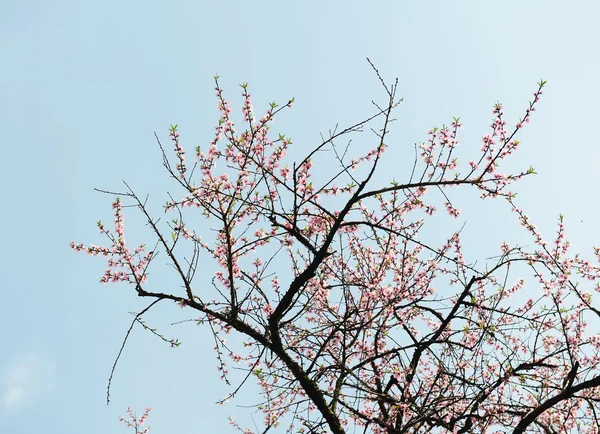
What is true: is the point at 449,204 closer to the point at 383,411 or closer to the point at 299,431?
the point at 383,411

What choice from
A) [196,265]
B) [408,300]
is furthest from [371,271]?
[196,265]

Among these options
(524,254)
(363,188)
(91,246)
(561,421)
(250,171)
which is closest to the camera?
(363,188)

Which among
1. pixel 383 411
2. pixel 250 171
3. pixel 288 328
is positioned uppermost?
pixel 250 171

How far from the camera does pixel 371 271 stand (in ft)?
25.6

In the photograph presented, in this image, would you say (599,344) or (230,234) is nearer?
(230,234)

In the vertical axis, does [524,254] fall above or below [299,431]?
above

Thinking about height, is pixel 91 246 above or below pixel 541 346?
above

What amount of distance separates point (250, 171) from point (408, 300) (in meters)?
3.35

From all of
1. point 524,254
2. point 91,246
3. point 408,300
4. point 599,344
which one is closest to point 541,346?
point 599,344

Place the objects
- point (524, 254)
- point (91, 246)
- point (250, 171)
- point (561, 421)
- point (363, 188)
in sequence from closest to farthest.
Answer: point (363, 188) < point (250, 171) < point (91, 246) < point (524, 254) < point (561, 421)

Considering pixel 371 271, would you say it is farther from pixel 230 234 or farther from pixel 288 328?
pixel 230 234

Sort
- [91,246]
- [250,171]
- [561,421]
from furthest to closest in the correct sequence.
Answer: [561,421], [91,246], [250,171]

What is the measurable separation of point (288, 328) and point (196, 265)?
1716 mm

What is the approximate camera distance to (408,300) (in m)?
7.59
